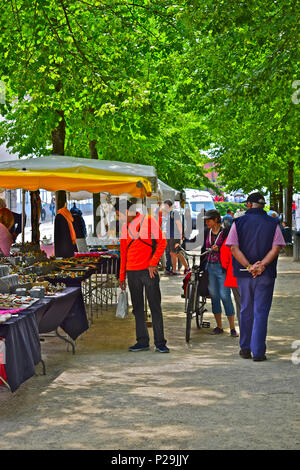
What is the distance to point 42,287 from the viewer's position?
9.72 metres

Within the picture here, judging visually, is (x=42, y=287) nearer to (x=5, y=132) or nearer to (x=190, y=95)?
(x=190, y=95)

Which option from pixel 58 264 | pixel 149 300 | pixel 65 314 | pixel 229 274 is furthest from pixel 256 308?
pixel 58 264

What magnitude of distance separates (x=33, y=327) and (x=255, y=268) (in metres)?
2.82

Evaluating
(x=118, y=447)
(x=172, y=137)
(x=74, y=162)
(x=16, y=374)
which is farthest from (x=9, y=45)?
(x=172, y=137)

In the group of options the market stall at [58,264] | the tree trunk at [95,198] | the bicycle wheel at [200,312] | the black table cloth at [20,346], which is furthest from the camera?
the tree trunk at [95,198]

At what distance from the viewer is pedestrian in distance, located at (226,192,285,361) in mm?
9836

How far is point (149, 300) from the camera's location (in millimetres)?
10805

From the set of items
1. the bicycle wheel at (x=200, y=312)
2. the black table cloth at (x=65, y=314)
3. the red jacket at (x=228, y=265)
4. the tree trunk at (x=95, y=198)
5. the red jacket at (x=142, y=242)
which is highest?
the tree trunk at (x=95, y=198)

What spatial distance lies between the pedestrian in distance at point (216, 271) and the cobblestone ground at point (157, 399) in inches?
16.8

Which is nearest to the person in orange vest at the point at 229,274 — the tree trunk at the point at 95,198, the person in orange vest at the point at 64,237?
the person in orange vest at the point at 64,237

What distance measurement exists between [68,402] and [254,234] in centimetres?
340

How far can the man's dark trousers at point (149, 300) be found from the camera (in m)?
10.7

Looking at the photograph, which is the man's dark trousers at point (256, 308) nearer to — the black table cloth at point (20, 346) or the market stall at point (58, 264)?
the market stall at point (58, 264)

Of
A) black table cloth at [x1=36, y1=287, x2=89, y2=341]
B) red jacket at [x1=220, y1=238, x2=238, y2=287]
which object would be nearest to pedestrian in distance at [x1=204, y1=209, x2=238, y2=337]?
red jacket at [x1=220, y1=238, x2=238, y2=287]
